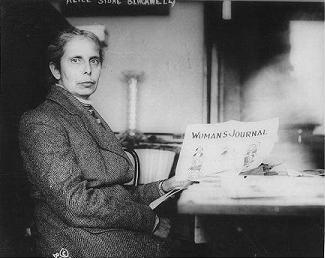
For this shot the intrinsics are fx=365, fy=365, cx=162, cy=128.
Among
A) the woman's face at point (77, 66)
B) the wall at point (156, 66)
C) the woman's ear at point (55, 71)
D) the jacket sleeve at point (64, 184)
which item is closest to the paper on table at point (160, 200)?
the jacket sleeve at point (64, 184)

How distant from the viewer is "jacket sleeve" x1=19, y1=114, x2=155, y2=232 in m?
1.18

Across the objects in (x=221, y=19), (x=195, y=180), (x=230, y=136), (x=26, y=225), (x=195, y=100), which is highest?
(x=221, y=19)

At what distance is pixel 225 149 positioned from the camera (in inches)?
55.1

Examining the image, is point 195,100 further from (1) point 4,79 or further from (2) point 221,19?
(1) point 4,79

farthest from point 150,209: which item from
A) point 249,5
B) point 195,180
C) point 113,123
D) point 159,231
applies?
point 249,5

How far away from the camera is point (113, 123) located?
154 cm

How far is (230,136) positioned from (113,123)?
489 mm

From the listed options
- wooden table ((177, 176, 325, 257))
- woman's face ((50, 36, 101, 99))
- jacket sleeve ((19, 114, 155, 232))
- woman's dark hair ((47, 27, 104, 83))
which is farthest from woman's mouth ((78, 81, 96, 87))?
wooden table ((177, 176, 325, 257))

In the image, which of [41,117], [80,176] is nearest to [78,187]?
[80,176]

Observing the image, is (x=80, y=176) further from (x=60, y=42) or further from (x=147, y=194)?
(x=60, y=42)

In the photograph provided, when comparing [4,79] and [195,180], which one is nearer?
[195,180]

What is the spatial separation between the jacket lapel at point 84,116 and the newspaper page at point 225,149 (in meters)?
0.26

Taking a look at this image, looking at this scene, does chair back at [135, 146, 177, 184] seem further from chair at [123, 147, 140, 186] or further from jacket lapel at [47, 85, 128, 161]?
jacket lapel at [47, 85, 128, 161]

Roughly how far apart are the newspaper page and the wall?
157 millimetres
